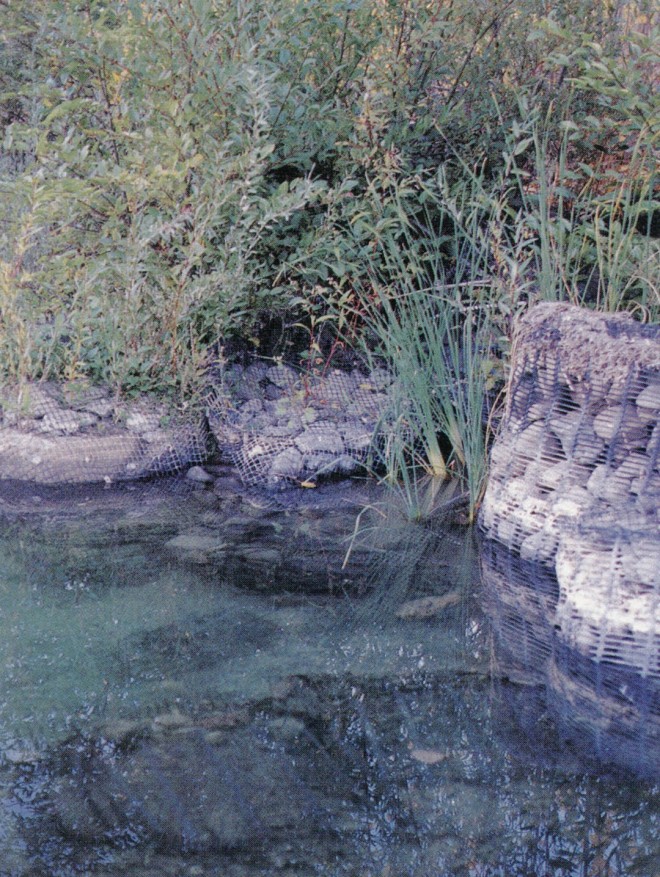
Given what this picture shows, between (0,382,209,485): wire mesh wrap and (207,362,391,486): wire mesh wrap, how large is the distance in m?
0.19

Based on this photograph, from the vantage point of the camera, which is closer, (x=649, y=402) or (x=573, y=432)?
(x=649, y=402)

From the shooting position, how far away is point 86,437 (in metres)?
4.44

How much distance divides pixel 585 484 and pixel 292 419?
66.1 inches

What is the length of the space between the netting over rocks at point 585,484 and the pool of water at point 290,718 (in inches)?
5.6

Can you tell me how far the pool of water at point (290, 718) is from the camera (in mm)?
2145

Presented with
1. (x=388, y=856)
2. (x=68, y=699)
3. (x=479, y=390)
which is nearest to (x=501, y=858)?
(x=388, y=856)

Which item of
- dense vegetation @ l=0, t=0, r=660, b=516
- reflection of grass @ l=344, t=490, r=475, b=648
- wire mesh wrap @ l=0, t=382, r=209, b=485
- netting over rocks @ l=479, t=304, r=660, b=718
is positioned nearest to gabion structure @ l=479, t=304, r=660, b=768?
netting over rocks @ l=479, t=304, r=660, b=718

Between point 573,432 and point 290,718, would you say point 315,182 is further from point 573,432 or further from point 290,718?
point 290,718

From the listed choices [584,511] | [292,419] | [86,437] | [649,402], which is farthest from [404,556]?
[86,437]

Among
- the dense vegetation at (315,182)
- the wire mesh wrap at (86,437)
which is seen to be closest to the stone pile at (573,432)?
the dense vegetation at (315,182)

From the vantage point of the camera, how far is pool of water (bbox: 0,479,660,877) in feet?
7.04

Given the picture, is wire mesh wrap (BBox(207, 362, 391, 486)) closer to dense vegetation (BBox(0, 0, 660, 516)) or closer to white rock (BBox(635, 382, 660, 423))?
dense vegetation (BBox(0, 0, 660, 516))

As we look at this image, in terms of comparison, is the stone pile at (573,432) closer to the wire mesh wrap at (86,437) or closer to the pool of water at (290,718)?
the pool of water at (290,718)

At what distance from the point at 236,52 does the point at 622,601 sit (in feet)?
9.78
